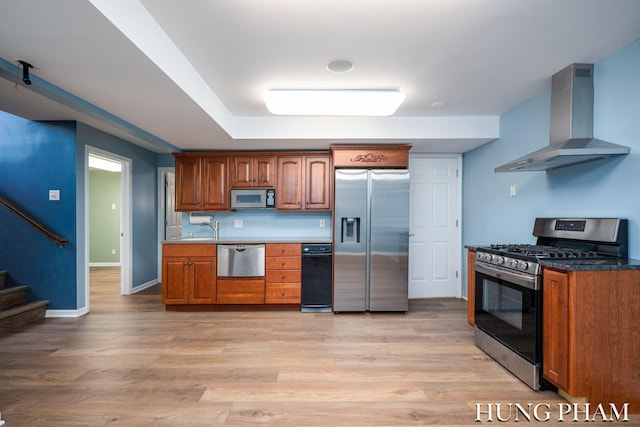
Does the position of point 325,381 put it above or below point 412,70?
below

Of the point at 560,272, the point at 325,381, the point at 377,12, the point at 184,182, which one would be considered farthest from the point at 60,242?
the point at 560,272

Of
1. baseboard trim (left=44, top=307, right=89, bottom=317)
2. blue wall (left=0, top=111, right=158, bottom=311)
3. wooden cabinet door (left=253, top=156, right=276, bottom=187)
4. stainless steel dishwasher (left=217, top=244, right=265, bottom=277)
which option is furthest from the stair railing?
wooden cabinet door (left=253, top=156, right=276, bottom=187)

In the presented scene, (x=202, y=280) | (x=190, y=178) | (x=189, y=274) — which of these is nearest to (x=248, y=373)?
(x=202, y=280)

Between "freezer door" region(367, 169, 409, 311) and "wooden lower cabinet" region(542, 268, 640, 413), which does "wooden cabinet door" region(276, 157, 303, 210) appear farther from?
"wooden lower cabinet" region(542, 268, 640, 413)

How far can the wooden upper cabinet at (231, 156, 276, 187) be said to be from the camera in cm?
392

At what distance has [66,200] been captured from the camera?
3.28m

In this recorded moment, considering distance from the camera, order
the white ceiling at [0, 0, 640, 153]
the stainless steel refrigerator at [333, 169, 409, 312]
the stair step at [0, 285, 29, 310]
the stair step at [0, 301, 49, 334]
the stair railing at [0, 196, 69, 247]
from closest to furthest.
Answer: the white ceiling at [0, 0, 640, 153] < the stair step at [0, 301, 49, 334] < the stair step at [0, 285, 29, 310] < the stair railing at [0, 196, 69, 247] < the stainless steel refrigerator at [333, 169, 409, 312]

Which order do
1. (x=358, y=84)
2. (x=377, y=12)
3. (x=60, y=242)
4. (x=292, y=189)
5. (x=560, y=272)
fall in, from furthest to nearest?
(x=292, y=189) < (x=60, y=242) < (x=358, y=84) < (x=560, y=272) < (x=377, y=12)

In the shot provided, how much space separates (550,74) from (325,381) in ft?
10.1

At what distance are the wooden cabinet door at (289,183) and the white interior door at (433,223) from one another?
5.45 feet

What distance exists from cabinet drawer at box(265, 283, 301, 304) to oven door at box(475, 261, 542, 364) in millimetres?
2017

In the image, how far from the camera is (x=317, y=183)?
3.90 m

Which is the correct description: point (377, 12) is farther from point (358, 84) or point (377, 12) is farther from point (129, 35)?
point (129, 35)

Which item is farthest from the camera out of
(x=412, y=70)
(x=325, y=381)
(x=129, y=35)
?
(x=412, y=70)
